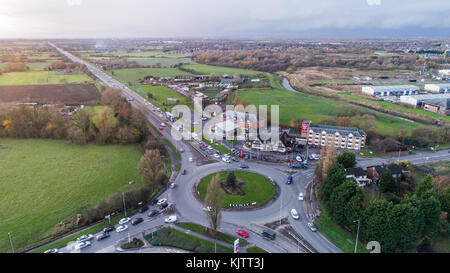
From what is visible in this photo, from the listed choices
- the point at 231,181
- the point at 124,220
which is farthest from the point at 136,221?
the point at 231,181

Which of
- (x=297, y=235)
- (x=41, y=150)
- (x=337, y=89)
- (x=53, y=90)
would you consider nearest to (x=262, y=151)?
(x=297, y=235)

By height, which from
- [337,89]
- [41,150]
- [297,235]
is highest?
[337,89]

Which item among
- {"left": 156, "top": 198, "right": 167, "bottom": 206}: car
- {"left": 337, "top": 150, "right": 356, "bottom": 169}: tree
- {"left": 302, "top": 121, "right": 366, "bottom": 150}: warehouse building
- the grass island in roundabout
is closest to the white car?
{"left": 156, "top": 198, "right": 167, "bottom": 206}: car

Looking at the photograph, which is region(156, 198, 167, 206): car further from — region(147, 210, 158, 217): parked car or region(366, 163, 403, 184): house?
region(366, 163, 403, 184): house

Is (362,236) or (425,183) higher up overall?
(425,183)

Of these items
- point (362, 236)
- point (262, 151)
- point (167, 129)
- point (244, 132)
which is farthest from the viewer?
point (167, 129)
